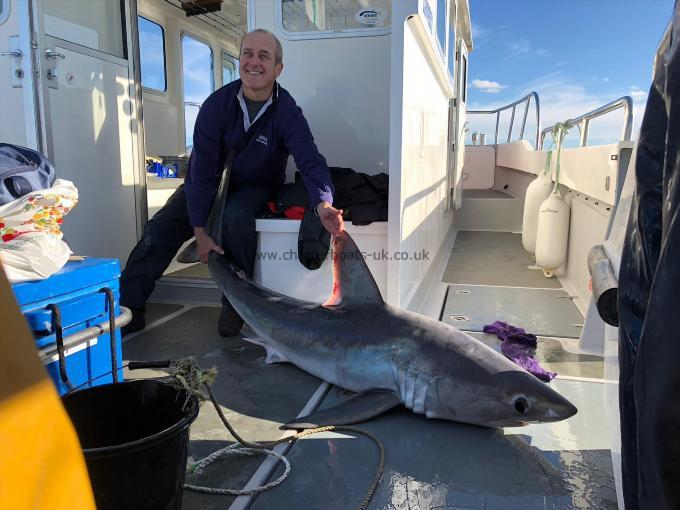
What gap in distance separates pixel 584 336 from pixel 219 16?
5.40 metres

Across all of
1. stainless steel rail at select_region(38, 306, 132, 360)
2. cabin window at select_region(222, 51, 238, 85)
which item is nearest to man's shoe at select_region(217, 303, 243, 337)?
stainless steel rail at select_region(38, 306, 132, 360)

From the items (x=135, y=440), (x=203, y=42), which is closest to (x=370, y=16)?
(x=135, y=440)

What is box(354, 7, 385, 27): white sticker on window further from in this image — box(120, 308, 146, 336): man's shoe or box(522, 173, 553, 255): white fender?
box(522, 173, 553, 255): white fender

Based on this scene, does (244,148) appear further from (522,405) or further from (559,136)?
(559,136)

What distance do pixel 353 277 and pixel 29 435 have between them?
1836 millimetres

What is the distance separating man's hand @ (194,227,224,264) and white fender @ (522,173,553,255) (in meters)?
3.64

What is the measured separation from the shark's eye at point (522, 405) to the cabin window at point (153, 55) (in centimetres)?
530

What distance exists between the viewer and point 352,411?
1953 millimetres

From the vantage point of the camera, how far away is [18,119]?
3.65 meters

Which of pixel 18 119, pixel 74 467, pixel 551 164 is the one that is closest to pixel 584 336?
pixel 74 467

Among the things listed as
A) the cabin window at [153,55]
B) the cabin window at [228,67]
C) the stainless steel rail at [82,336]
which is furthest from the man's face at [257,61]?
the cabin window at [228,67]

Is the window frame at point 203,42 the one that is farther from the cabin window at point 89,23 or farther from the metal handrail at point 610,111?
the metal handrail at point 610,111

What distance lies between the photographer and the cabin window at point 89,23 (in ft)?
11.4

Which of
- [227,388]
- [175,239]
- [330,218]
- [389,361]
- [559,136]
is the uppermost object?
[559,136]
